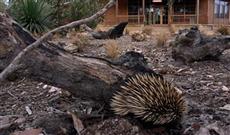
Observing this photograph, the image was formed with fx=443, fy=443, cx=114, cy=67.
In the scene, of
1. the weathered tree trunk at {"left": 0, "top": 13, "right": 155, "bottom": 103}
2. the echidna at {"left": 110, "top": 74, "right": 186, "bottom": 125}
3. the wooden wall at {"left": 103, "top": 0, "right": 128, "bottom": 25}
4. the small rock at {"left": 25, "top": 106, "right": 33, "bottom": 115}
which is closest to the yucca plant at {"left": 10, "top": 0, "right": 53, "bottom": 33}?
the small rock at {"left": 25, "top": 106, "right": 33, "bottom": 115}

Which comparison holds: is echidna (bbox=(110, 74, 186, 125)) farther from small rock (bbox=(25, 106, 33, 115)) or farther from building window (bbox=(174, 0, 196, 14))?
building window (bbox=(174, 0, 196, 14))

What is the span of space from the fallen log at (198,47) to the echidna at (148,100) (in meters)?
4.47

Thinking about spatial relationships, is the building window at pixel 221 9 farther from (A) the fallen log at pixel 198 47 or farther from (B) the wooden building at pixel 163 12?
(A) the fallen log at pixel 198 47

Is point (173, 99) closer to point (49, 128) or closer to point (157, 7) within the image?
point (49, 128)

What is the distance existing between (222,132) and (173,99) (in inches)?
28.3

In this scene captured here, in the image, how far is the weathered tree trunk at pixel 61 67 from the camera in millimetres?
5625

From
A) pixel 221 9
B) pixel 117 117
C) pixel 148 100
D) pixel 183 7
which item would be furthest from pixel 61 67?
pixel 221 9

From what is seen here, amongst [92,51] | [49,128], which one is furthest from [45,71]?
[92,51]

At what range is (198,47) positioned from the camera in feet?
32.5

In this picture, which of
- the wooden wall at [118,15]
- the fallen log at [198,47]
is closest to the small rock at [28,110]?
the fallen log at [198,47]

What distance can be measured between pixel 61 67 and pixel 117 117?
0.97 m

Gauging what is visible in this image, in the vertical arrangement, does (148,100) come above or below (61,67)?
below

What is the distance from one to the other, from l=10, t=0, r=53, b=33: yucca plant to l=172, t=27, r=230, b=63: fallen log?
8.74 metres

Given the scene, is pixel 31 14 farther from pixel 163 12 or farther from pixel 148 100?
pixel 163 12
